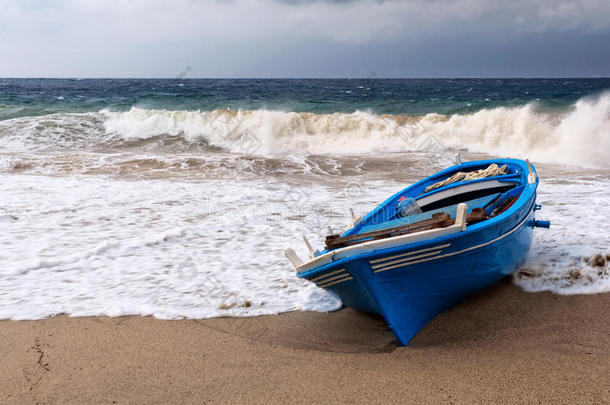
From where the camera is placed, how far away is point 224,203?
8969mm

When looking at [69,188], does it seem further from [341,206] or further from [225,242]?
[341,206]

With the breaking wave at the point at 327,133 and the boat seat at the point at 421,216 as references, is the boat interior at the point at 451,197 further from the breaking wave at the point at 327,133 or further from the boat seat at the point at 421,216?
the breaking wave at the point at 327,133

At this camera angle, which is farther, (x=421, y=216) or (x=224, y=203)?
(x=224, y=203)

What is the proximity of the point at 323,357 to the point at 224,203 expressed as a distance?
5560 millimetres

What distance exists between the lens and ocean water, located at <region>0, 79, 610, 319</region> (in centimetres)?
509

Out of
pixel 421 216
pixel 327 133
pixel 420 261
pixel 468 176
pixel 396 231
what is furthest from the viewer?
pixel 327 133

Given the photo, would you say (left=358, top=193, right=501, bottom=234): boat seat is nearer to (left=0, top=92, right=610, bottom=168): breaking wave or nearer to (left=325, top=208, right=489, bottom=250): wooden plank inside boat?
(left=325, top=208, right=489, bottom=250): wooden plank inside boat

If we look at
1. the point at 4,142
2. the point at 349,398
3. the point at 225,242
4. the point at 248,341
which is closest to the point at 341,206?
the point at 225,242

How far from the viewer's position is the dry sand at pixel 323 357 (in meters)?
3.31

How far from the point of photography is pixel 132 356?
388cm

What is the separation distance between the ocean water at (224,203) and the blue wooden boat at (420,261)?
0.78 m

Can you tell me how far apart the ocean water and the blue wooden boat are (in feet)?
2.57

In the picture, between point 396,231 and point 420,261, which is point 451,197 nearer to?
point 396,231

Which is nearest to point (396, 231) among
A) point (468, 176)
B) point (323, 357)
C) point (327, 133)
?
point (323, 357)
